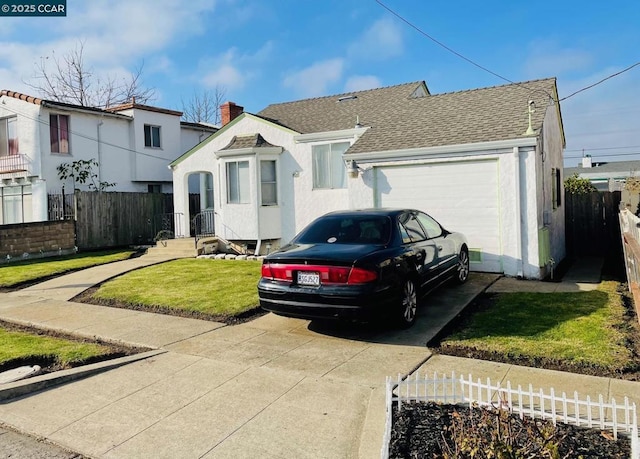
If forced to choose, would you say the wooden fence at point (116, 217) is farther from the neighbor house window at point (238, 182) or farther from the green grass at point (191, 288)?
the green grass at point (191, 288)

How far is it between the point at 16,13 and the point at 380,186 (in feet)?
31.0

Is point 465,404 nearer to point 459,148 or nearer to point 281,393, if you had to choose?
point 281,393

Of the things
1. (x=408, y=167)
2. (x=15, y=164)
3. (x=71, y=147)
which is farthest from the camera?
(x=71, y=147)

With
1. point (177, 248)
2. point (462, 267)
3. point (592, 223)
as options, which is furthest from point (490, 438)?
point (177, 248)

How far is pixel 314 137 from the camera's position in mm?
15039

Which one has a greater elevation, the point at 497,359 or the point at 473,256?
the point at 473,256

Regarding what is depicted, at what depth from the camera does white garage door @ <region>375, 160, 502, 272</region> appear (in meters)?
10.9

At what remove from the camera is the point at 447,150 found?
11148 mm

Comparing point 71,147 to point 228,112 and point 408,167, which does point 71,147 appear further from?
point 408,167

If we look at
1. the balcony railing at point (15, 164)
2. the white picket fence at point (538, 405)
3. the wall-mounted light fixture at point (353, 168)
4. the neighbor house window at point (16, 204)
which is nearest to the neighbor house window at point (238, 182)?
the wall-mounted light fixture at point (353, 168)

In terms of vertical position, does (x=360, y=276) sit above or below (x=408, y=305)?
above

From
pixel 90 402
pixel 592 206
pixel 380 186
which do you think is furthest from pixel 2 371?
pixel 592 206

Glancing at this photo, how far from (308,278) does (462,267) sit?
14.8 ft

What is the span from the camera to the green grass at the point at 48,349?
6.07 metres
